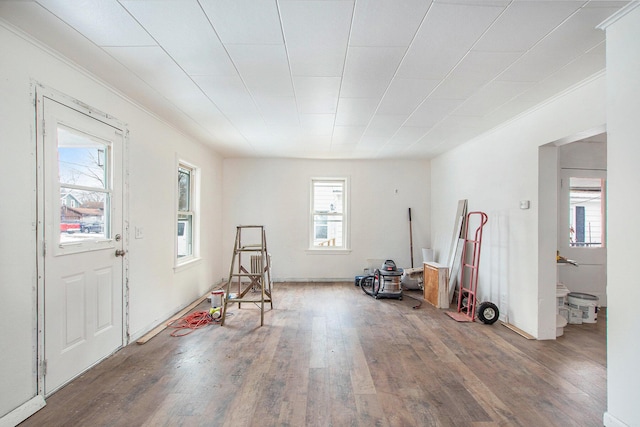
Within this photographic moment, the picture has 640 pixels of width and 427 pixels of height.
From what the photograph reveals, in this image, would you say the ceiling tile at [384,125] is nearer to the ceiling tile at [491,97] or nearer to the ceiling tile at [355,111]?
the ceiling tile at [355,111]

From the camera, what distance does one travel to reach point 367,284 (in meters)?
5.43

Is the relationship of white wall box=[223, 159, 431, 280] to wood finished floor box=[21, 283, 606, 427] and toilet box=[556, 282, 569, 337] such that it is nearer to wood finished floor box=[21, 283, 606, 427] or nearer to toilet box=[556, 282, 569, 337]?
wood finished floor box=[21, 283, 606, 427]

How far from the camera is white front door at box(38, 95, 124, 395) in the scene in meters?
2.13

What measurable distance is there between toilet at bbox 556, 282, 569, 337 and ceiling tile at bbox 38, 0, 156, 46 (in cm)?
471

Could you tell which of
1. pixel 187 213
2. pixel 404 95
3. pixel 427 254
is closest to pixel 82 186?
pixel 187 213

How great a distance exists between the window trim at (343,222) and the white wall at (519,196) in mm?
2284

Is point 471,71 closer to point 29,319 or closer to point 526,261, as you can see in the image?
point 526,261

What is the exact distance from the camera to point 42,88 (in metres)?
2.07

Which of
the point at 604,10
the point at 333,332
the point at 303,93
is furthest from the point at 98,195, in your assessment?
the point at 604,10

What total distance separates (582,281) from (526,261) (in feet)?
5.91

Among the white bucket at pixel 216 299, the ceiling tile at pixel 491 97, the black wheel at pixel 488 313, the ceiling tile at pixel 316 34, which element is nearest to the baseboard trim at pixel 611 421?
the black wheel at pixel 488 313

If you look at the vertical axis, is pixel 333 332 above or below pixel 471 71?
below

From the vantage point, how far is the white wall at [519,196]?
2723 millimetres

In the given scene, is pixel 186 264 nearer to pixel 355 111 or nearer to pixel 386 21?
pixel 355 111
